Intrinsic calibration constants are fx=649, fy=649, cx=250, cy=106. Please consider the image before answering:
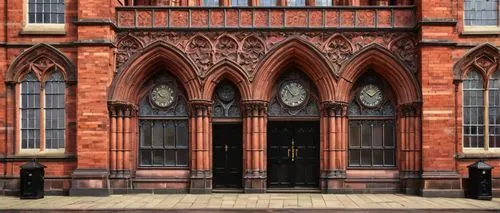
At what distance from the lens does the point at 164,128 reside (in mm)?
22672

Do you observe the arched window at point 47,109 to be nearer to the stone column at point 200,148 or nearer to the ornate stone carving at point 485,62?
the stone column at point 200,148

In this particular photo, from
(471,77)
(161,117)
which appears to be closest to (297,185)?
(161,117)

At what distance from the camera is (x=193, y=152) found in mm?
22156

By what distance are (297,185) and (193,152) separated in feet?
12.5

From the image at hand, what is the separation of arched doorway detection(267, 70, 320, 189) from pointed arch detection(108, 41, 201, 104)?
2902 millimetres

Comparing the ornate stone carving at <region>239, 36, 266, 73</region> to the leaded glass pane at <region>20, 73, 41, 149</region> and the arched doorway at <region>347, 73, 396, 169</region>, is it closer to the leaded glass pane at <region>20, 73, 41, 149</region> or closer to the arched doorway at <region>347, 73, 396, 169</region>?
the arched doorway at <region>347, 73, 396, 169</region>

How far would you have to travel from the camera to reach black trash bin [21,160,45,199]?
67.4ft

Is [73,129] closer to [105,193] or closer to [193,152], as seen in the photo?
[105,193]

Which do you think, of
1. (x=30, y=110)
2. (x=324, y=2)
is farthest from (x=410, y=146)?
(x=30, y=110)

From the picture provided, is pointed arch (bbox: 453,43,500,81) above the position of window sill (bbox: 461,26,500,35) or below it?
below

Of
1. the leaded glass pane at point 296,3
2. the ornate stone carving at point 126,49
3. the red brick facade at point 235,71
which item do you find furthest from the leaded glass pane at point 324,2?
the ornate stone carving at point 126,49

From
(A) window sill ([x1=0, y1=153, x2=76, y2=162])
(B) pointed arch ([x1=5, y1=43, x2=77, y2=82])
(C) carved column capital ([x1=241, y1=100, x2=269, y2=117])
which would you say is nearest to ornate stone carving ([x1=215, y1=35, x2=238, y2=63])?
(C) carved column capital ([x1=241, y1=100, x2=269, y2=117])

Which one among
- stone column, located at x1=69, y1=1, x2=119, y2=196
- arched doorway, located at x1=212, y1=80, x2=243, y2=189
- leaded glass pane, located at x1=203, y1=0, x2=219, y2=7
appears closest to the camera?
stone column, located at x1=69, y1=1, x2=119, y2=196

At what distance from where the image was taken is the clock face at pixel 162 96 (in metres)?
22.7
